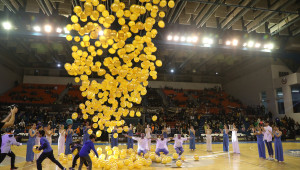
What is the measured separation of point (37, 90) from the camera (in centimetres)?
2705

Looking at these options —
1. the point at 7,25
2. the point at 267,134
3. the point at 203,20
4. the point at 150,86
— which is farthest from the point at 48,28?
the point at 150,86

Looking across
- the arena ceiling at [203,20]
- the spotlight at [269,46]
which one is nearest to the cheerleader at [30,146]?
the arena ceiling at [203,20]

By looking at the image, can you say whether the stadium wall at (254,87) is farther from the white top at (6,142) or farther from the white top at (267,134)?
the white top at (6,142)

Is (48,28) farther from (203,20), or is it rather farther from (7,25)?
(203,20)

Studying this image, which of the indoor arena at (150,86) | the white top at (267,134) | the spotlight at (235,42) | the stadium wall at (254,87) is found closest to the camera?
the indoor arena at (150,86)

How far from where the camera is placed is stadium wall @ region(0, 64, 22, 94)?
79.2ft

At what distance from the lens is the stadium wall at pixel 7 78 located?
2415cm

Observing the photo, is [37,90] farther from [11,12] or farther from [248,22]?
[248,22]

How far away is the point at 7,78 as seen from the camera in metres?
25.3

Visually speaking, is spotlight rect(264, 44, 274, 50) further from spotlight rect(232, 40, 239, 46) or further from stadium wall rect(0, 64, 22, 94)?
A: stadium wall rect(0, 64, 22, 94)

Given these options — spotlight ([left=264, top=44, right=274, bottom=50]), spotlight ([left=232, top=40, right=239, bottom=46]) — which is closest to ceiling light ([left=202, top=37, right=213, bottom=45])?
spotlight ([left=232, top=40, right=239, bottom=46])

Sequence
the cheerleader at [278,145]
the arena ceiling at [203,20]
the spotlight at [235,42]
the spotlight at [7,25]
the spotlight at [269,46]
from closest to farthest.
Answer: the cheerleader at [278,145]
the spotlight at [7,25]
the arena ceiling at [203,20]
the spotlight at [235,42]
the spotlight at [269,46]

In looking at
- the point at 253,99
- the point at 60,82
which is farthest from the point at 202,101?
the point at 60,82

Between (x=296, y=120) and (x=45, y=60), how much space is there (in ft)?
96.4
